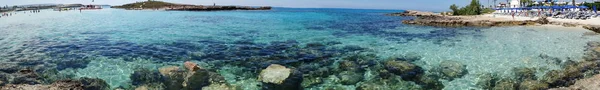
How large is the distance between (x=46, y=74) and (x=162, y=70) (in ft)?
17.3

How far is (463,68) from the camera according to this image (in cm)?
1770

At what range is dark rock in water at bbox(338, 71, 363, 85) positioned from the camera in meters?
14.9

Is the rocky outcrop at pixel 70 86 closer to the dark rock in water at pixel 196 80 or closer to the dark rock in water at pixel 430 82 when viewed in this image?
the dark rock in water at pixel 196 80

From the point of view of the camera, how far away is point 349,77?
15.7 m

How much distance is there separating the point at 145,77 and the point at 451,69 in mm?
14653

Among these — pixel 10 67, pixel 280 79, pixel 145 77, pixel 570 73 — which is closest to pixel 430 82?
pixel 280 79

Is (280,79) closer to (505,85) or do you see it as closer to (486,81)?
(486,81)

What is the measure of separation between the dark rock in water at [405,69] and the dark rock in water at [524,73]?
14.0 ft

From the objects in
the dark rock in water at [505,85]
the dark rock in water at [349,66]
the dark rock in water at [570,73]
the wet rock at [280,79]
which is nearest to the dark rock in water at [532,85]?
the dark rock in water at [505,85]

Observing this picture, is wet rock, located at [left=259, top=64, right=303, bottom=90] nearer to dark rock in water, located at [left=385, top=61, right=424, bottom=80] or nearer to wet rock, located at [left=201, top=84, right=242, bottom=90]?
wet rock, located at [left=201, top=84, right=242, bottom=90]

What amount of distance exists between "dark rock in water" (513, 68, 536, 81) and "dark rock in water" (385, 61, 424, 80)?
4259 millimetres

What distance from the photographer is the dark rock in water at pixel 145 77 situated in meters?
15.0

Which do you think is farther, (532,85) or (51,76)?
(51,76)

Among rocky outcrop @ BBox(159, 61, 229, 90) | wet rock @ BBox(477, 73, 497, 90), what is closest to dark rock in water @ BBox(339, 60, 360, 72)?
wet rock @ BBox(477, 73, 497, 90)
